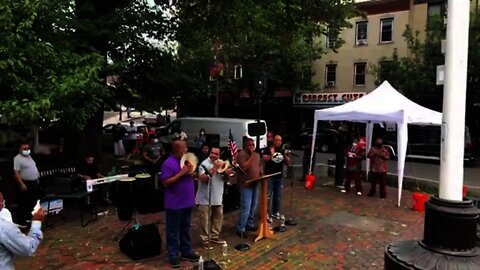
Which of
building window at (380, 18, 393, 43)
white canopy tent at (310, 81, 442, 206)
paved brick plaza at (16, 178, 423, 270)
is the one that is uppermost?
building window at (380, 18, 393, 43)

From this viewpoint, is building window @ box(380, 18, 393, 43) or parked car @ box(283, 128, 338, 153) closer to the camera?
parked car @ box(283, 128, 338, 153)

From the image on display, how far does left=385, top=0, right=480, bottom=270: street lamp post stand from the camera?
3984 mm

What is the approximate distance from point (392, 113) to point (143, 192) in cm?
701

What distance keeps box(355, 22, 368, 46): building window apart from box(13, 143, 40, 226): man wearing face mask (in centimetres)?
2686

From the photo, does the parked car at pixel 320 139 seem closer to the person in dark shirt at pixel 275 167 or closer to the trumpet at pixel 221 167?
the person in dark shirt at pixel 275 167

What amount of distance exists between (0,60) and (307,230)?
5.94 meters

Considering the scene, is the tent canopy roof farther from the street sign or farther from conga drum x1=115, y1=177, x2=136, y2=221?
the street sign

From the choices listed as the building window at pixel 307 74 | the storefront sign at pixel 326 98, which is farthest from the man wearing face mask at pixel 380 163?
the building window at pixel 307 74

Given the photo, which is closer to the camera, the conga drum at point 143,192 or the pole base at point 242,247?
the pole base at point 242,247

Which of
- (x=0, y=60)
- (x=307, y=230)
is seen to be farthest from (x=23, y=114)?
(x=307, y=230)

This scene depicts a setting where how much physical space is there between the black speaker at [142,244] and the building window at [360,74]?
26.9m

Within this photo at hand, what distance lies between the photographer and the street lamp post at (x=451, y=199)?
3.98m

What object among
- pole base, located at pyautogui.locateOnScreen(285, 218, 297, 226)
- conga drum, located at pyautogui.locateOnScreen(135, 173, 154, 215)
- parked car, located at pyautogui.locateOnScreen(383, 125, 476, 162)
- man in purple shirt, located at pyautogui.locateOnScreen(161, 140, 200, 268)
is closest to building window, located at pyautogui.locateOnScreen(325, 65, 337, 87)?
parked car, located at pyautogui.locateOnScreen(383, 125, 476, 162)

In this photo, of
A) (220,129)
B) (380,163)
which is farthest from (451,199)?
(220,129)
